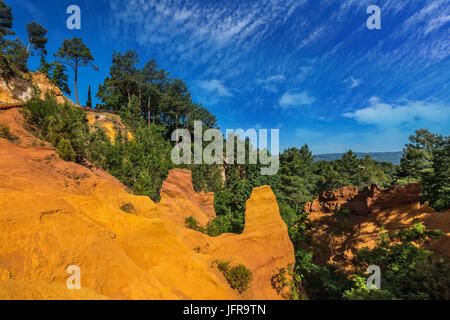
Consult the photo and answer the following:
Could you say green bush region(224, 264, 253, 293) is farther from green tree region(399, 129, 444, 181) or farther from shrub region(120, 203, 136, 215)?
green tree region(399, 129, 444, 181)

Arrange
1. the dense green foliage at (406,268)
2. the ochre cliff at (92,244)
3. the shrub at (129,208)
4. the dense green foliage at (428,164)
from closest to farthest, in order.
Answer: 1. the ochre cliff at (92,244)
2. the dense green foliage at (406,268)
3. the shrub at (129,208)
4. the dense green foliage at (428,164)

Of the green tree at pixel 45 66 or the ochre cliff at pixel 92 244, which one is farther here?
the green tree at pixel 45 66

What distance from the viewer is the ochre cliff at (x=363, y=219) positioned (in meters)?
10.6

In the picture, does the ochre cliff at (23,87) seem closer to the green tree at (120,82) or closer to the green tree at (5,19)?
the green tree at (5,19)

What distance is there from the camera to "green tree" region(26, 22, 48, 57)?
2767 centimetres

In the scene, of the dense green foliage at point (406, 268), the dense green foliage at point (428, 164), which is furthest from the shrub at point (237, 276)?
the dense green foliage at point (428, 164)

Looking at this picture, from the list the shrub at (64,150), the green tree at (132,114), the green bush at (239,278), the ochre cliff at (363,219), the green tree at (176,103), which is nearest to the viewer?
the green bush at (239,278)

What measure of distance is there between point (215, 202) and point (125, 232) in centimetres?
1705

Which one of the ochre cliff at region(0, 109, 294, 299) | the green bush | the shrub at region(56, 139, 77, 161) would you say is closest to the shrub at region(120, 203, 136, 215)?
the ochre cliff at region(0, 109, 294, 299)

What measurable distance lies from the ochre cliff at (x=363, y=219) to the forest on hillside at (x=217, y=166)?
0.96m

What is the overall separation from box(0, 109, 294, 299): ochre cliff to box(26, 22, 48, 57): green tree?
3039 cm

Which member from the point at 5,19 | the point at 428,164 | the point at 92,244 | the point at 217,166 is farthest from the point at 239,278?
the point at 5,19

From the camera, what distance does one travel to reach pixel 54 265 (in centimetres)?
375
